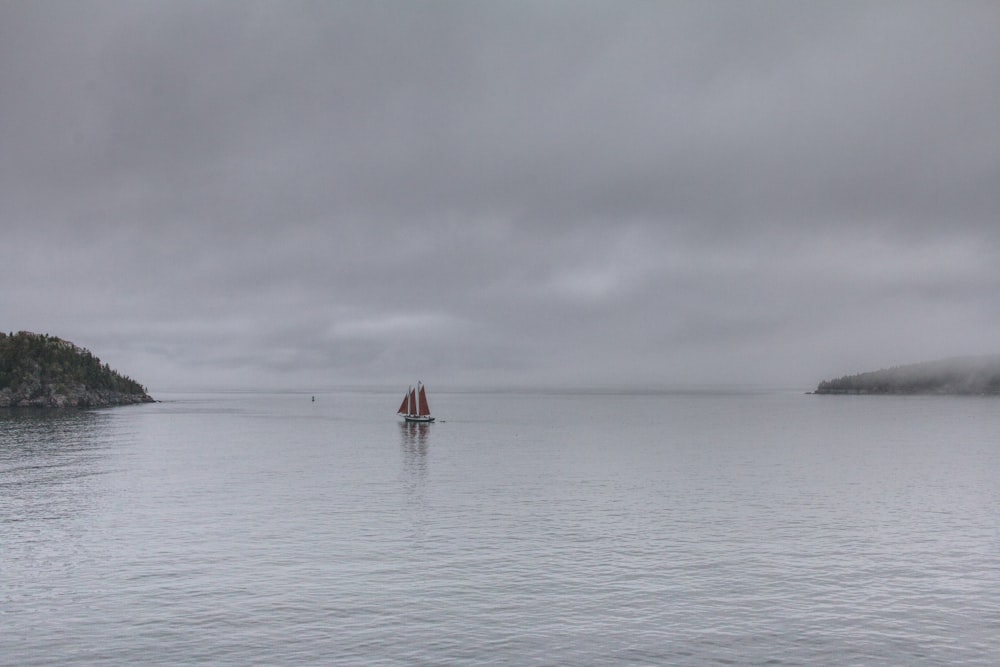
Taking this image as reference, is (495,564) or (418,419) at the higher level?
(418,419)

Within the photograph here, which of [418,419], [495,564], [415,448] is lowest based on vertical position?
[495,564]

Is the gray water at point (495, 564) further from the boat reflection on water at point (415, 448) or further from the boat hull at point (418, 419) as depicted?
the boat hull at point (418, 419)

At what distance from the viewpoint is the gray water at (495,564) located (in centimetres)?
3394

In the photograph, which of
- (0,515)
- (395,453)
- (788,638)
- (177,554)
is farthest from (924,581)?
(395,453)

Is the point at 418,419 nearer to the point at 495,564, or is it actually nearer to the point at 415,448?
the point at 415,448

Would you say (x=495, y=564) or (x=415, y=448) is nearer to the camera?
(x=495, y=564)

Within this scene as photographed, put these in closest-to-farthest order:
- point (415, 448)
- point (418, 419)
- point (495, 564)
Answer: point (495, 564) → point (415, 448) → point (418, 419)

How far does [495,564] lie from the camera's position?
48.2m

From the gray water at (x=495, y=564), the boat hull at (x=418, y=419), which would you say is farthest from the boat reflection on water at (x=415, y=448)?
the gray water at (x=495, y=564)

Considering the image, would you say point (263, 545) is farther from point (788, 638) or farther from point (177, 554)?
point (788, 638)

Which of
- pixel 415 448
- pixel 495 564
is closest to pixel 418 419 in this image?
pixel 415 448

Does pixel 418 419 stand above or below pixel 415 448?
above

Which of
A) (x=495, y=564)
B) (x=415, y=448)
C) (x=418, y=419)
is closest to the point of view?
(x=495, y=564)

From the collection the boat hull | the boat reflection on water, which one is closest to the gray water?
the boat reflection on water
